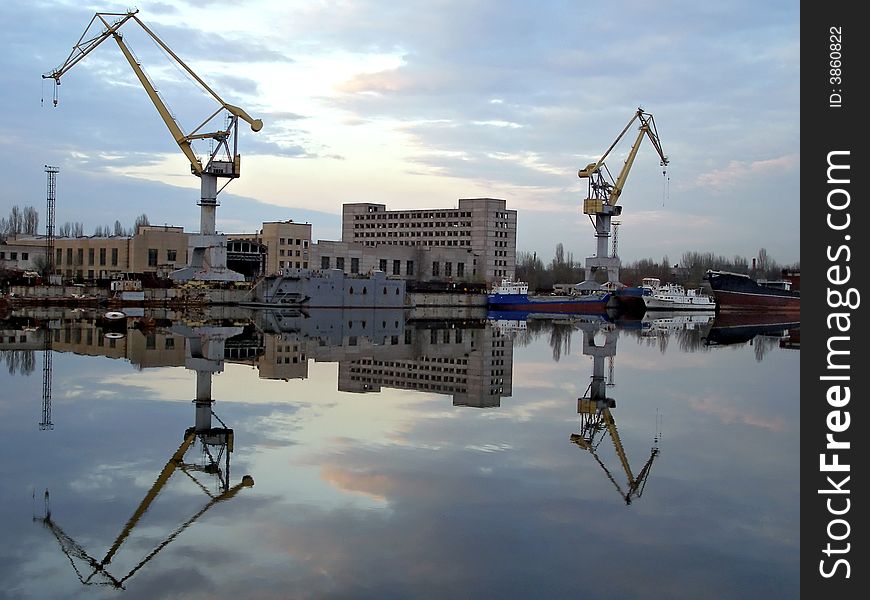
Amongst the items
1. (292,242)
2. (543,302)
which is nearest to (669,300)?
(543,302)

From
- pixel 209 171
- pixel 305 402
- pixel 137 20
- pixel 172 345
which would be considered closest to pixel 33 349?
pixel 172 345

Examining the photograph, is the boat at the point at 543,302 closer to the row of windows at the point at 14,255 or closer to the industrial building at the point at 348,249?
the industrial building at the point at 348,249

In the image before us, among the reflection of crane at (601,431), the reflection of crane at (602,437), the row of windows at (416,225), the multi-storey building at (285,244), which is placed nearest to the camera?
the reflection of crane at (602,437)

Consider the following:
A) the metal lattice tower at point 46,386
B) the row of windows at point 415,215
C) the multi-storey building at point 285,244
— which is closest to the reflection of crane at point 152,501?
the metal lattice tower at point 46,386

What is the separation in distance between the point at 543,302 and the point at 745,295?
1319 centimetres

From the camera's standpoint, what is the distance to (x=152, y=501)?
629 centimetres

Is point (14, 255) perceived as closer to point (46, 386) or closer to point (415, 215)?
point (415, 215)

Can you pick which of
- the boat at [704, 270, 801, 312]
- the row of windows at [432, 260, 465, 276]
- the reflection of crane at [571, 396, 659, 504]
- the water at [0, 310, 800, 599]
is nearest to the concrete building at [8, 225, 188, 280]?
the row of windows at [432, 260, 465, 276]

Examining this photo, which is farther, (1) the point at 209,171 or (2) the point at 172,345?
(1) the point at 209,171

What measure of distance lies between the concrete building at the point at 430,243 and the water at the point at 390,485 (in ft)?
180

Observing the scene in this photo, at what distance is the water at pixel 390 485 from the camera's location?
4906 millimetres
